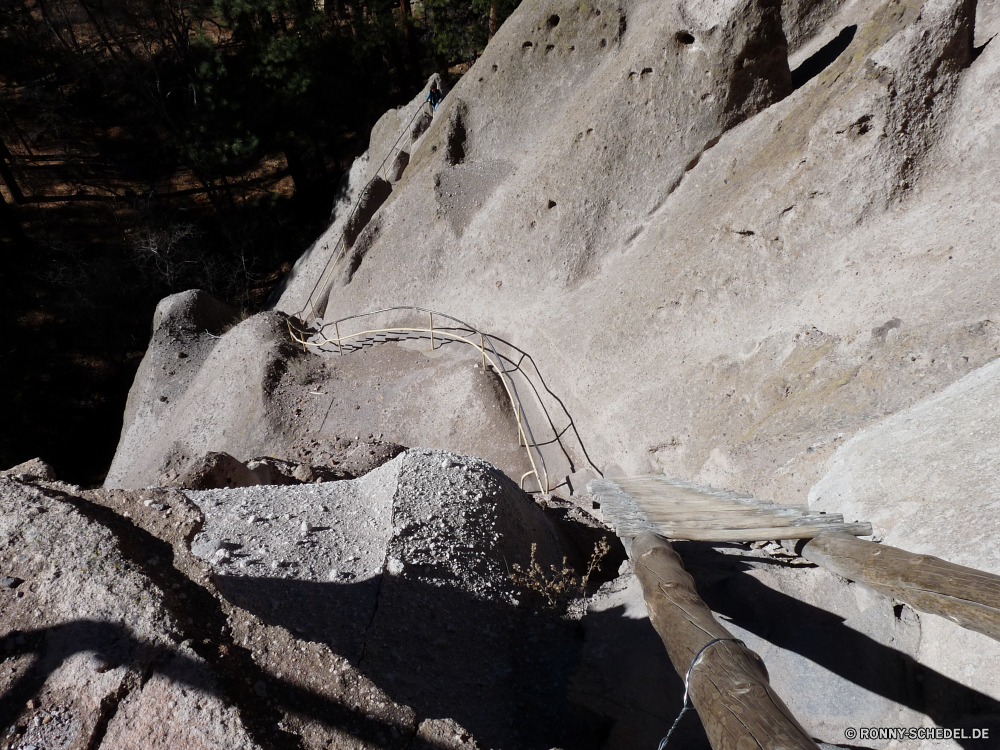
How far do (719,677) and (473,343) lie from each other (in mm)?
8561

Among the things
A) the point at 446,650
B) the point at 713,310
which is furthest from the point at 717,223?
the point at 446,650

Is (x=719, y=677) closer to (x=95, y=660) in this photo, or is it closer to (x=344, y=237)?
(x=95, y=660)

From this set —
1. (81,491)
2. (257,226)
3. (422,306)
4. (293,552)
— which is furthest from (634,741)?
(257,226)

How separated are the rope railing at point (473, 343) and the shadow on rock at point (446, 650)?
13.7ft

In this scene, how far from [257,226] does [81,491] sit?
56.7 feet

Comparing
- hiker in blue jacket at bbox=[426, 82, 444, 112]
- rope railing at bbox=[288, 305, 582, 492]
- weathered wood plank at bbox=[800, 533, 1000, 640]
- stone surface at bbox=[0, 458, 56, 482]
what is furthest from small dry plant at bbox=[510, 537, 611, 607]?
hiker in blue jacket at bbox=[426, 82, 444, 112]

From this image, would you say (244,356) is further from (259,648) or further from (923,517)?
(923,517)

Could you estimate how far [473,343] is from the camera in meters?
10.7

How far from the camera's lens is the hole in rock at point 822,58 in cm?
876

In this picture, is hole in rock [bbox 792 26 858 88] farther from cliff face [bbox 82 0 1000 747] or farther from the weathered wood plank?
the weathered wood plank

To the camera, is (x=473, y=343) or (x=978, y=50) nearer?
(x=978, y=50)

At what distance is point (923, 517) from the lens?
12.3 feet

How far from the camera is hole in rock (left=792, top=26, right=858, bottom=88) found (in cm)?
876

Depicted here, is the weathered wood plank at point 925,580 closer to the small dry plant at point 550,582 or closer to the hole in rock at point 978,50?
the small dry plant at point 550,582
